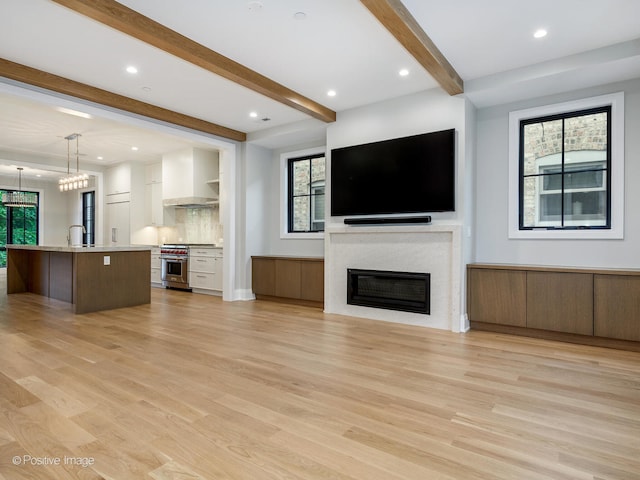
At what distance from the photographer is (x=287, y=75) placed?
13.1ft

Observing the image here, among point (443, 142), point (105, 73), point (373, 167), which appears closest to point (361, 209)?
point (373, 167)

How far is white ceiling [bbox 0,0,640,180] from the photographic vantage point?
2.83m

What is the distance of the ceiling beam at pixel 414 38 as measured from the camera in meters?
2.57

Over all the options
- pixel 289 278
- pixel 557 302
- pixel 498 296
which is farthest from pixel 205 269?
pixel 557 302

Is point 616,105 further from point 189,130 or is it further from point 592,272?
point 189,130

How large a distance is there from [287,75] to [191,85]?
3.68ft

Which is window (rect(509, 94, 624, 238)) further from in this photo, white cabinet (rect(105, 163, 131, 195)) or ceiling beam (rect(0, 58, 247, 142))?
white cabinet (rect(105, 163, 131, 195))

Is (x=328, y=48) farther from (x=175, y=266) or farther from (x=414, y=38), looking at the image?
(x=175, y=266)

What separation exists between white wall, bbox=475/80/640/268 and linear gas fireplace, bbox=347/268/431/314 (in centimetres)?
82

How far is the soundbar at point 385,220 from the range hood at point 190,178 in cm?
345

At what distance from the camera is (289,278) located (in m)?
5.76

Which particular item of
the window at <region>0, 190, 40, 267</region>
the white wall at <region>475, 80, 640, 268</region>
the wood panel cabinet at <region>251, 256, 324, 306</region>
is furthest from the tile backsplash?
the white wall at <region>475, 80, 640, 268</region>

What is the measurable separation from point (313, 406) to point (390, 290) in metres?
2.66

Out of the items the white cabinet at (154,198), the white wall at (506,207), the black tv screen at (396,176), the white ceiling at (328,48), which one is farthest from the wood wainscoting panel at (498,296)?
the white cabinet at (154,198)
